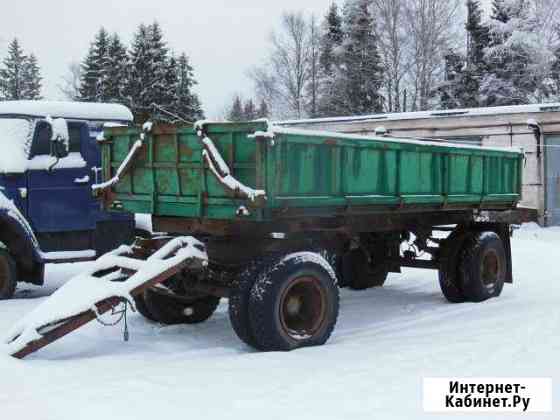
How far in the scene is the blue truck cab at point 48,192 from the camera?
356 inches

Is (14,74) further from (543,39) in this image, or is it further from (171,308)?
(171,308)

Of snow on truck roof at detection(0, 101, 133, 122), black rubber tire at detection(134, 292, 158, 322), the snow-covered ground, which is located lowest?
the snow-covered ground

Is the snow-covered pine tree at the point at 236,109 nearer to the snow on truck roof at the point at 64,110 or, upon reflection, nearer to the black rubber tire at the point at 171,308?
the snow on truck roof at the point at 64,110

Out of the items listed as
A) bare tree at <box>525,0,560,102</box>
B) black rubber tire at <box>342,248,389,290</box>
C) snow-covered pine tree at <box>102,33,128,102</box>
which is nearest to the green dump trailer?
black rubber tire at <box>342,248,389,290</box>

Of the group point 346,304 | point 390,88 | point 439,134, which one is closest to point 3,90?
point 390,88

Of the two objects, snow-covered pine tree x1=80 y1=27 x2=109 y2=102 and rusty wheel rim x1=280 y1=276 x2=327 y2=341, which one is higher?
snow-covered pine tree x1=80 y1=27 x2=109 y2=102

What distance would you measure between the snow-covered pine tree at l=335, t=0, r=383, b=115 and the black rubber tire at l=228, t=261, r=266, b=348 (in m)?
34.9

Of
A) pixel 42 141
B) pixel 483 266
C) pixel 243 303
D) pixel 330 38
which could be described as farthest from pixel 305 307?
pixel 330 38

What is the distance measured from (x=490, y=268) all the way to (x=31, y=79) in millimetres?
57679

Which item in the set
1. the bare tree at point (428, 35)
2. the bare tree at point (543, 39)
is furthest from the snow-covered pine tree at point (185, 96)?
the bare tree at point (543, 39)

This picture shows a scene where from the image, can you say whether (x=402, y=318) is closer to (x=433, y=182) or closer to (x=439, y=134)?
(x=433, y=182)

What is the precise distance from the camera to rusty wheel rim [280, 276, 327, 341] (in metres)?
6.68

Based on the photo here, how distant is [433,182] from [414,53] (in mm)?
30596

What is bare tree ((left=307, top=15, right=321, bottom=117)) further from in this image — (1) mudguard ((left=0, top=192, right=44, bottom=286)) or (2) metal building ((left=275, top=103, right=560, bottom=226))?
(1) mudguard ((left=0, top=192, right=44, bottom=286))
